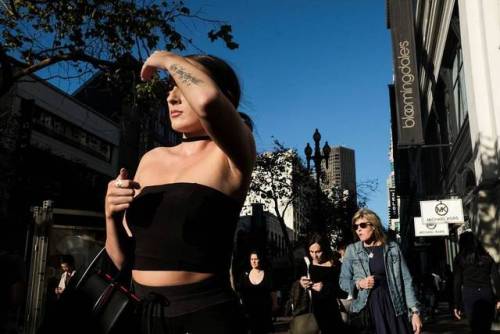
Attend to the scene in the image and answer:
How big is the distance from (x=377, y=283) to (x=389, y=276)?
0.14m

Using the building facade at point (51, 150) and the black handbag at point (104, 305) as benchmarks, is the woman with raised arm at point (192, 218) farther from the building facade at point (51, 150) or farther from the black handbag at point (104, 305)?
the building facade at point (51, 150)

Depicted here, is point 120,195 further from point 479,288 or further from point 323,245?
point 479,288

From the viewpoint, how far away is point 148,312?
4.49 ft

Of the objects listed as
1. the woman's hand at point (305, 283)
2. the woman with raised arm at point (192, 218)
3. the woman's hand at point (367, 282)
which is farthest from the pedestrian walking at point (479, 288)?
the woman with raised arm at point (192, 218)

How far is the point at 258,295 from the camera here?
880 centimetres

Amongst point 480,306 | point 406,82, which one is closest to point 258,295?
point 480,306

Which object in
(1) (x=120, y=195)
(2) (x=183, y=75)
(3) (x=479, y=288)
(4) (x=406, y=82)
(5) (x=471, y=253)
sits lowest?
(3) (x=479, y=288)

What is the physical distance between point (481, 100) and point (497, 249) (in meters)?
3.61

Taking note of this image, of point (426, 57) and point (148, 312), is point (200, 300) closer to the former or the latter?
point (148, 312)

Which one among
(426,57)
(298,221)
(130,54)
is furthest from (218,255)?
(298,221)

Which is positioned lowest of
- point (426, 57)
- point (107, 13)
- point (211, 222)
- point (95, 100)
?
point (211, 222)

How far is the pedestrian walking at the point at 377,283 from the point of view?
5.05m

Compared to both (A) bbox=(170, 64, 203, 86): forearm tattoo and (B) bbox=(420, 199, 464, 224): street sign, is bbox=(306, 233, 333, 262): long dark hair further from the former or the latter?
(B) bbox=(420, 199, 464, 224): street sign

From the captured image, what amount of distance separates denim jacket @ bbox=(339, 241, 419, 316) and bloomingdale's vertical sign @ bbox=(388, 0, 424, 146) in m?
13.5
